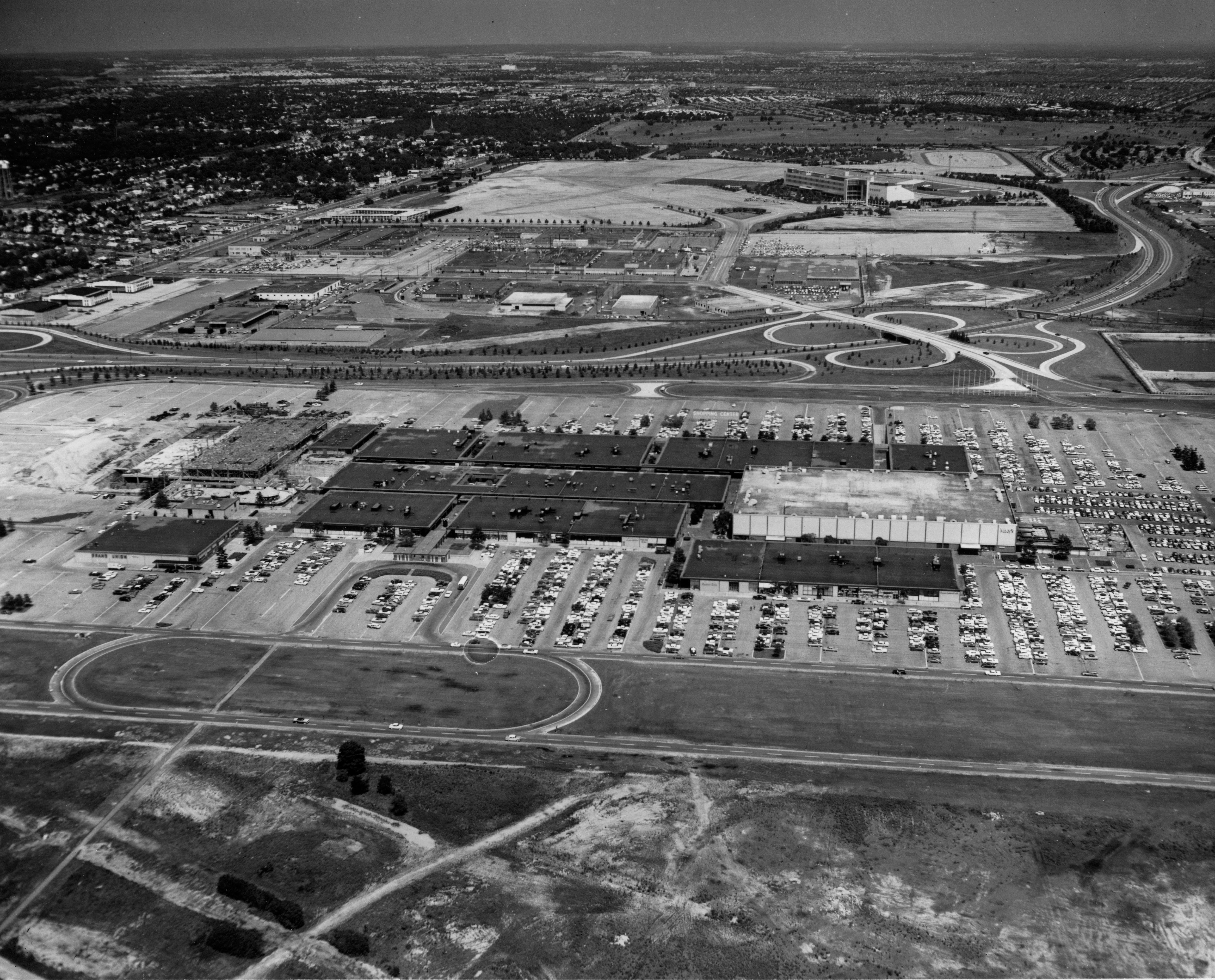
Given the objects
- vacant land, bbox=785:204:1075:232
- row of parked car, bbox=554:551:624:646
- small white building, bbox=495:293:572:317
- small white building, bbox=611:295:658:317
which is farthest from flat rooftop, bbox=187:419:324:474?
vacant land, bbox=785:204:1075:232

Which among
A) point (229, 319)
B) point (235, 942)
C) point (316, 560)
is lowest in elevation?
point (235, 942)

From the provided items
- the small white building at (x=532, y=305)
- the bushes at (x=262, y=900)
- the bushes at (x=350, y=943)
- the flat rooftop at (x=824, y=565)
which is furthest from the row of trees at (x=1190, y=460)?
the bushes at (x=262, y=900)

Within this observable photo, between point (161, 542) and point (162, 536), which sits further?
point (162, 536)

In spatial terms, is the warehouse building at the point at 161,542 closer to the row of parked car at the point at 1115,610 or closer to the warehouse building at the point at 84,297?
the row of parked car at the point at 1115,610

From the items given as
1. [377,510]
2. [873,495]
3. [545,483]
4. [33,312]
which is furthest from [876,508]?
[33,312]

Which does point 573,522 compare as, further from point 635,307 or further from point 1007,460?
point 635,307
